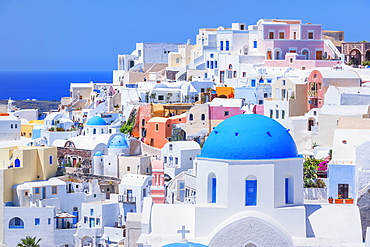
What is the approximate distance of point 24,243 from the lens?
36062 mm

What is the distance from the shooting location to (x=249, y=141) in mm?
22594

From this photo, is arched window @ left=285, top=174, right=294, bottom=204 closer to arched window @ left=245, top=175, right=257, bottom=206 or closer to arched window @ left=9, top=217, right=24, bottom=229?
arched window @ left=245, top=175, right=257, bottom=206

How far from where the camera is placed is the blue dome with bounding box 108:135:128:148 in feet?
145

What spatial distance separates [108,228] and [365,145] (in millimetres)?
12404

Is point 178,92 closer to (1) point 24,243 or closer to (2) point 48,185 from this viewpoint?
(2) point 48,185

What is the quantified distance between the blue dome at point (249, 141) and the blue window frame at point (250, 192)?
643mm

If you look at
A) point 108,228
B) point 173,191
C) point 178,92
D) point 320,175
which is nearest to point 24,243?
point 108,228

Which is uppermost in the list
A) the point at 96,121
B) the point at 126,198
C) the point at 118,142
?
the point at 96,121

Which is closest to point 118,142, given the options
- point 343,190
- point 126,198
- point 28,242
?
point 126,198

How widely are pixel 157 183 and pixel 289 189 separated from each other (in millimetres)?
14349

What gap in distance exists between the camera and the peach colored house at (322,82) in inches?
1665

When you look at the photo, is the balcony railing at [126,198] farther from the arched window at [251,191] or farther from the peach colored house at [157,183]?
the arched window at [251,191]

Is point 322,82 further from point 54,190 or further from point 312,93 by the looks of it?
point 54,190

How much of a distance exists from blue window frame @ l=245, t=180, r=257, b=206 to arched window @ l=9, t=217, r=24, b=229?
1717cm
